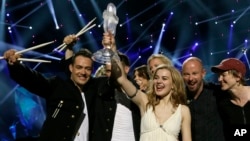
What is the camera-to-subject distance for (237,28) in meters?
11.8

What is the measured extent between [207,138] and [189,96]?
0.47m

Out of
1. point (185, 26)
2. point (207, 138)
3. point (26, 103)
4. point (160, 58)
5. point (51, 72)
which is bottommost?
point (207, 138)

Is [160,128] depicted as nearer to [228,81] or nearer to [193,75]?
[193,75]

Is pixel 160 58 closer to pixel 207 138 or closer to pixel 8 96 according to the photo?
pixel 207 138

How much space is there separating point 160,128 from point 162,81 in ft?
1.23

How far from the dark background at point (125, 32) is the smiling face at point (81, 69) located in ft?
22.8

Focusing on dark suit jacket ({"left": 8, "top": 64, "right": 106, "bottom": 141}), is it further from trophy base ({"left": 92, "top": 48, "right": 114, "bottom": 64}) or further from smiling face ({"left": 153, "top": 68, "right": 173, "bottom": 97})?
smiling face ({"left": 153, "top": 68, "right": 173, "bottom": 97})

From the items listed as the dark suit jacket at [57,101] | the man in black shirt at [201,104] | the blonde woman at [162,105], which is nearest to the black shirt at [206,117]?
the man in black shirt at [201,104]

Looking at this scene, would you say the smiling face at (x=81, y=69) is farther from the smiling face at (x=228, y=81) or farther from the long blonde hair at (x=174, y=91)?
the smiling face at (x=228, y=81)

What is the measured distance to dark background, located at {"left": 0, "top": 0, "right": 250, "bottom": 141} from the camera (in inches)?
409

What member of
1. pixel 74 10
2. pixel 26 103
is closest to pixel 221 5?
pixel 74 10

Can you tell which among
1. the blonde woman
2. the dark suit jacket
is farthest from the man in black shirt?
the dark suit jacket

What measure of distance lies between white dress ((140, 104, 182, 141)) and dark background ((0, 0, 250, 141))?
289 inches

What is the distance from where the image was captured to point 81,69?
3.24m
